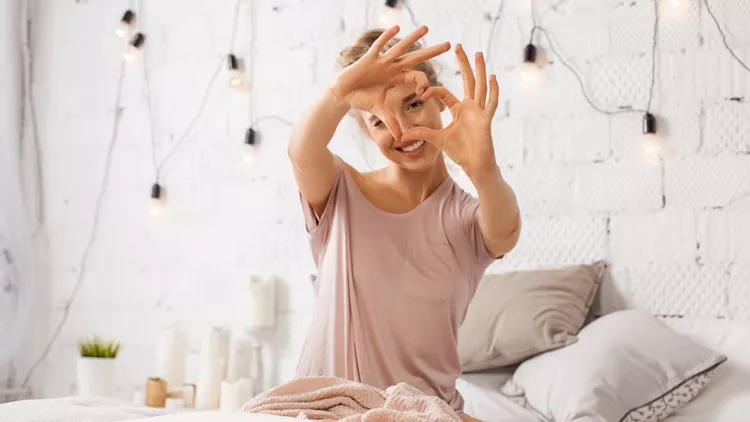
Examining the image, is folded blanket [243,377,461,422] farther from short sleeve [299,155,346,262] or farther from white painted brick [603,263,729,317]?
white painted brick [603,263,729,317]

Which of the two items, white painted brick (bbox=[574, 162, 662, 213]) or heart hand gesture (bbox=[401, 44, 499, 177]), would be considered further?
white painted brick (bbox=[574, 162, 662, 213])

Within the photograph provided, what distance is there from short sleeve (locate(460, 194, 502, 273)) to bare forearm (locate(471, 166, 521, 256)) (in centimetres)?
2

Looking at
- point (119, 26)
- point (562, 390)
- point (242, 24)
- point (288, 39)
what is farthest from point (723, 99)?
point (119, 26)

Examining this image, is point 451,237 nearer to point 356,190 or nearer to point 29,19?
point 356,190

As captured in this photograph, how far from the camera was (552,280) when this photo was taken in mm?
2350

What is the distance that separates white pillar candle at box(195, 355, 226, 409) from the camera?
2812 millimetres

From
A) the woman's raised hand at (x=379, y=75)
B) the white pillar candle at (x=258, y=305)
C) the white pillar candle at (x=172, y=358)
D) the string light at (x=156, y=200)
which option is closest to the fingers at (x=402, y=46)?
the woman's raised hand at (x=379, y=75)

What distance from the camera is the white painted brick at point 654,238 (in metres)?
2.38

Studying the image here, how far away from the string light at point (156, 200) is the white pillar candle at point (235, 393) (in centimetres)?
72

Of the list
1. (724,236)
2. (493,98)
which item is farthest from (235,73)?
(493,98)

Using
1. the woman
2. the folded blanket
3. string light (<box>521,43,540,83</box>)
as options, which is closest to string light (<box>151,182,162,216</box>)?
string light (<box>521,43,540,83</box>)

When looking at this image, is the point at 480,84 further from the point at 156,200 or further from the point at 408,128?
the point at 156,200

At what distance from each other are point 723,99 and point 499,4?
71cm

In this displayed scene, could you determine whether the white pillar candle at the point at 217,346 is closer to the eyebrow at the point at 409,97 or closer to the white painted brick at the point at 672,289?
the white painted brick at the point at 672,289
